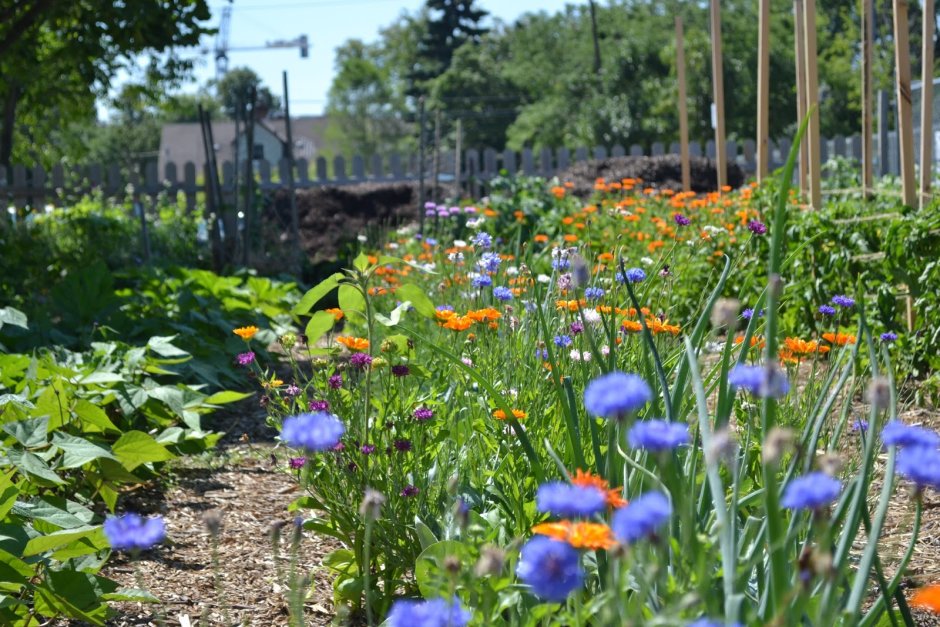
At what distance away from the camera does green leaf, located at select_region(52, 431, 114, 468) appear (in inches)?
111

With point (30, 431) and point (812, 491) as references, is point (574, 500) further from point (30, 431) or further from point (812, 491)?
point (30, 431)

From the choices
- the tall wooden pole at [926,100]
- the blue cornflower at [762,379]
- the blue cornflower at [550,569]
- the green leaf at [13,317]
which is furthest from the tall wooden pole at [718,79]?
the blue cornflower at [550,569]

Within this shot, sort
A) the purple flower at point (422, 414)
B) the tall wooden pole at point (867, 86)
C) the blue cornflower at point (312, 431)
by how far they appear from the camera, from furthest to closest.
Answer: the tall wooden pole at point (867, 86)
the purple flower at point (422, 414)
the blue cornflower at point (312, 431)

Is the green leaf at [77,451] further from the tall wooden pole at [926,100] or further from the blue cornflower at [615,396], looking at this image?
the tall wooden pole at [926,100]

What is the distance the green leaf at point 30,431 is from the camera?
272 cm

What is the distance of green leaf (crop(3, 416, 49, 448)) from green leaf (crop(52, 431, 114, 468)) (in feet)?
0.25

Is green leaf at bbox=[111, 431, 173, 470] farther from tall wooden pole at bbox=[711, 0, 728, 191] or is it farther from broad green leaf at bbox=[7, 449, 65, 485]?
tall wooden pole at bbox=[711, 0, 728, 191]

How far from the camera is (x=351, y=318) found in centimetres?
362

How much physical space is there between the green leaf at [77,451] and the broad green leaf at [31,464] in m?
0.11

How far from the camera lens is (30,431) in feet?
9.05

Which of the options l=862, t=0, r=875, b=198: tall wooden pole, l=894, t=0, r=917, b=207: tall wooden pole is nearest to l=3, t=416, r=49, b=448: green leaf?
l=894, t=0, r=917, b=207: tall wooden pole

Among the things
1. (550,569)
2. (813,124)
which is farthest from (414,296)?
(813,124)

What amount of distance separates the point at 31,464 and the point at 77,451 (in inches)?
6.8

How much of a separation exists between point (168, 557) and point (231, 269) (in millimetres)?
5714
